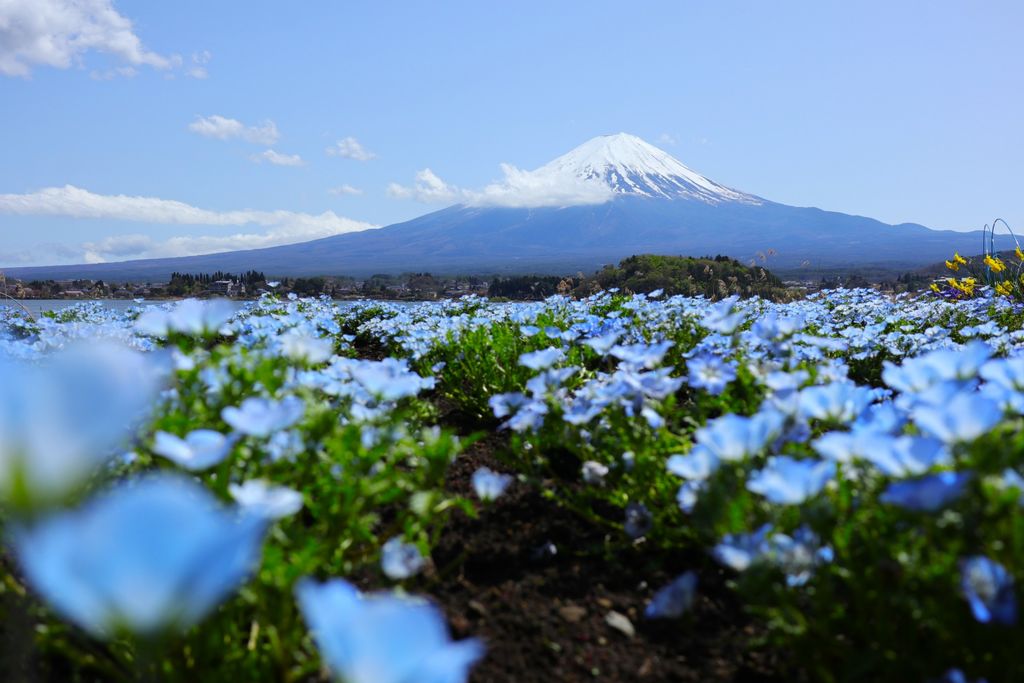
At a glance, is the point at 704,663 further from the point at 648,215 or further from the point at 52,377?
the point at 648,215

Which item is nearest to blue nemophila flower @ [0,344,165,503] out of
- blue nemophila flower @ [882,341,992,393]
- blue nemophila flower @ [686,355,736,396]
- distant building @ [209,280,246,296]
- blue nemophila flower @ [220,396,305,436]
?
blue nemophila flower @ [220,396,305,436]

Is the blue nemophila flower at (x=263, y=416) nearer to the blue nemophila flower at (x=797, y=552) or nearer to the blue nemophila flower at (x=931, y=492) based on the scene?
the blue nemophila flower at (x=797, y=552)

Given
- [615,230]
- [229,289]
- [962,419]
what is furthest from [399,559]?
[615,230]

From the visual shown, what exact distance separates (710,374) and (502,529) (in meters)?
0.96

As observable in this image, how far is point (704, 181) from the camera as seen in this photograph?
141 m

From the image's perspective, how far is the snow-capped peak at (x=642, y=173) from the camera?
135 m

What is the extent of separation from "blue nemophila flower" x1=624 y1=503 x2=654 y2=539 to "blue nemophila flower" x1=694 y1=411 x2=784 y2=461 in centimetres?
73

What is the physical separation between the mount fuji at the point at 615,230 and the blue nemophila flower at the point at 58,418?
335ft

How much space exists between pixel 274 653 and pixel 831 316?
19.8 feet

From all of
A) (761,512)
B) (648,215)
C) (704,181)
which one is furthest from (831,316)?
(704,181)

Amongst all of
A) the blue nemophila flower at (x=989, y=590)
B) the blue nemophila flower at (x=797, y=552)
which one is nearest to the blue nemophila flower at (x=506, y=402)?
the blue nemophila flower at (x=797, y=552)

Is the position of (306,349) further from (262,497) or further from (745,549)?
(745,549)

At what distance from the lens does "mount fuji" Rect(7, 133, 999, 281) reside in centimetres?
11125

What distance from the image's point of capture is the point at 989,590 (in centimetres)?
108
